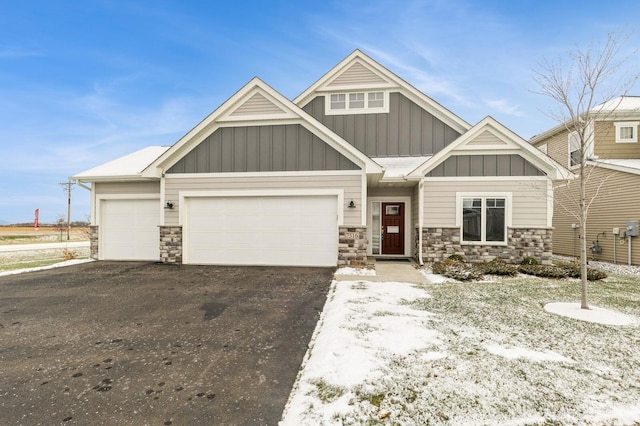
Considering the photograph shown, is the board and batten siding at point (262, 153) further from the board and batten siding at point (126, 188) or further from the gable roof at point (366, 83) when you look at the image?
the gable roof at point (366, 83)

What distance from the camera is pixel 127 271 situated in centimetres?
902

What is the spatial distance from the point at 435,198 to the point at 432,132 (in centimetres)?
348

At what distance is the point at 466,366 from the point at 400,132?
33.7ft

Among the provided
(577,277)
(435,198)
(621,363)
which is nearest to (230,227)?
(435,198)

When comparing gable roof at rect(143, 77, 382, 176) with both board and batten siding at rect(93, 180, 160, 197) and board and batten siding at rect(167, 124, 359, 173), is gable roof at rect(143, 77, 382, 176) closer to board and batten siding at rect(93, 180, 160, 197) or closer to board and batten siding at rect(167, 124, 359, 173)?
board and batten siding at rect(167, 124, 359, 173)

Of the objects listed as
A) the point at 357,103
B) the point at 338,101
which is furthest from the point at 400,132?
the point at 338,101

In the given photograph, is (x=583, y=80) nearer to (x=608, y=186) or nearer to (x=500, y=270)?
(x=500, y=270)

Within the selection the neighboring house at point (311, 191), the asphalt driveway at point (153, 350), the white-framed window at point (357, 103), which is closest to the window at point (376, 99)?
the white-framed window at point (357, 103)

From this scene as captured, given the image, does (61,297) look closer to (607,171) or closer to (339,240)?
(339,240)

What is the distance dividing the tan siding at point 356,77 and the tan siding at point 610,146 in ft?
31.4

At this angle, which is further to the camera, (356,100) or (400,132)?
Result: (356,100)

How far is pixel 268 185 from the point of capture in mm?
9672

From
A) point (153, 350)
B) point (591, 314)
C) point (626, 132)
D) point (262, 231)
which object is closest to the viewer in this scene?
point (153, 350)

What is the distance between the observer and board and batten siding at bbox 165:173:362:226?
930cm
